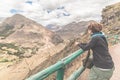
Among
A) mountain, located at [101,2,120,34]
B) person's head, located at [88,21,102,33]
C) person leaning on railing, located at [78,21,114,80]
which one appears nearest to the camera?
person leaning on railing, located at [78,21,114,80]

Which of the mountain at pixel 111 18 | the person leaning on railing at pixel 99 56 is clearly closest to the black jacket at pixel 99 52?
the person leaning on railing at pixel 99 56

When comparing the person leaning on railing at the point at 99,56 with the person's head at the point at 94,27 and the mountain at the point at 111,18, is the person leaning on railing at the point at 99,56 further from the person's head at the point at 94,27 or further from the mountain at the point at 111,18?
the mountain at the point at 111,18

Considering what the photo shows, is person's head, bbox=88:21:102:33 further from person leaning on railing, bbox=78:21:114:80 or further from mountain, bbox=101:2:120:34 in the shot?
mountain, bbox=101:2:120:34

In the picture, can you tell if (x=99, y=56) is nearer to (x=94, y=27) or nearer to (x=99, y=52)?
(x=99, y=52)

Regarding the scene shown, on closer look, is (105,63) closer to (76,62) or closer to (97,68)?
(97,68)

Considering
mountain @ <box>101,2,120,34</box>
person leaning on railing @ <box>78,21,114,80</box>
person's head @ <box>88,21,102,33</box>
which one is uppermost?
person's head @ <box>88,21,102,33</box>

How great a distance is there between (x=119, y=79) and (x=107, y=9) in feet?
209

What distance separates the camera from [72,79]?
745 centimetres

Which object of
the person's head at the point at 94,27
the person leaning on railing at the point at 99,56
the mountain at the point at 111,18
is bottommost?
the mountain at the point at 111,18

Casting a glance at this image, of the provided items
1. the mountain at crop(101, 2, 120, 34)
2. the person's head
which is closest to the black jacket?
the person's head

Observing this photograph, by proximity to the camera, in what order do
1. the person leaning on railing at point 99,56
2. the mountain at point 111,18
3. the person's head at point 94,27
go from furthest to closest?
1. the mountain at point 111,18
2. the person's head at point 94,27
3. the person leaning on railing at point 99,56

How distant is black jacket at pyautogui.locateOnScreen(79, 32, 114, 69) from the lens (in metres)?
7.01

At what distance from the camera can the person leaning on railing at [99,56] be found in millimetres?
7004

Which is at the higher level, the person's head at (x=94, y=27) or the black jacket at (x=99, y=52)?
the person's head at (x=94, y=27)
